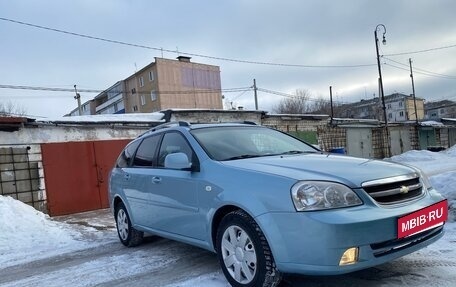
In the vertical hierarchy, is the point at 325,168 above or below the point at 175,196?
above

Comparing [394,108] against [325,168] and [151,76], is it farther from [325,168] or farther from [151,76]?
[325,168]

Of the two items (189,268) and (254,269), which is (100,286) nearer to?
(189,268)

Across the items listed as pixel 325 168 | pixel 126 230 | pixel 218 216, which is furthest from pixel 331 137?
pixel 325 168

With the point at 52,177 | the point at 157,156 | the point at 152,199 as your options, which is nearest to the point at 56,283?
the point at 152,199

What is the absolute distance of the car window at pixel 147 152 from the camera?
5.43 m

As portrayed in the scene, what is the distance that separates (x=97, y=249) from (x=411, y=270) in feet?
14.7

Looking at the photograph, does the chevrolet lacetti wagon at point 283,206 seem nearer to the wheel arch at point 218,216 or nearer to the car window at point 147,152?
the wheel arch at point 218,216

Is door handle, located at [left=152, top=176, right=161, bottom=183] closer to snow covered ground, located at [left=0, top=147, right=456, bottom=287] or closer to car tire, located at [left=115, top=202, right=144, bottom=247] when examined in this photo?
snow covered ground, located at [left=0, top=147, right=456, bottom=287]

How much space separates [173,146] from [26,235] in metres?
4.52

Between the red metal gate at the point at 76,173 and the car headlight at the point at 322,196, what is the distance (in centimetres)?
990

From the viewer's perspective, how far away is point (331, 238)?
10.2 feet

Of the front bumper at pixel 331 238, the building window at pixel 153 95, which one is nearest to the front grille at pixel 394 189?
the front bumper at pixel 331 238

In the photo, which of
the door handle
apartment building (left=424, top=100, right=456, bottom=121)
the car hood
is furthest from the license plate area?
apartment building (left=424, top=100, right=456, bottom=121)

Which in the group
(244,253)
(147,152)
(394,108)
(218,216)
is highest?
(394,108)
